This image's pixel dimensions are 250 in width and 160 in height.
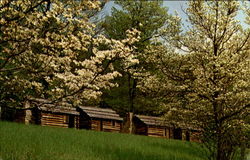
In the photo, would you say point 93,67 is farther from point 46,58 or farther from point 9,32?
point 9,32

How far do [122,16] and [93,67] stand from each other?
28.9 meters

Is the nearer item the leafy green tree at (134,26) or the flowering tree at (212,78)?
the flowering tree at (212,78)

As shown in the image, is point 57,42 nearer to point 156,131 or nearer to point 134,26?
point 156,131

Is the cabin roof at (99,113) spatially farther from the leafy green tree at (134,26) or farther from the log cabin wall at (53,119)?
the leafy green tree at (134,26)

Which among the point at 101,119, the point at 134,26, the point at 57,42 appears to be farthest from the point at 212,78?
the point at 134,26

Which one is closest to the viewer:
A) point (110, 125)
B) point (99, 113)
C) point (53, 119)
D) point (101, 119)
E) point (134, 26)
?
point (53, 119)

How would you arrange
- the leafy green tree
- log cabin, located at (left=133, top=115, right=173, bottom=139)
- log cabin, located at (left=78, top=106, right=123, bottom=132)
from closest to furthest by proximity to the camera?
log cabin, located at (left=78, top=106, right=123, bottom=132), log cabin, located at (left=133, top=115, right=173, bottom=139), the leafy green tree

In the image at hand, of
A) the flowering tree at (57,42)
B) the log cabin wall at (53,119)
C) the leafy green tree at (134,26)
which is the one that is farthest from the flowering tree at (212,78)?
the leafy green tree at (134,26)

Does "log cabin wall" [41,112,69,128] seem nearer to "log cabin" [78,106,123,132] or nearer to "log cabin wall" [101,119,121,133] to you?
"log cabin" [78,106,123,132]

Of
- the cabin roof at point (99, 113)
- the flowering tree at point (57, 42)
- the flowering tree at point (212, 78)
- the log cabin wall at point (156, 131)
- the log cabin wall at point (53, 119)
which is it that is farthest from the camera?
the log cabin wall at point (156, 131)

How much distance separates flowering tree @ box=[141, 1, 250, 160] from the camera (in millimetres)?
11422

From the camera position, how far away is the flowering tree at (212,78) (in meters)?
11.4

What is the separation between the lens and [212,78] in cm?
1214

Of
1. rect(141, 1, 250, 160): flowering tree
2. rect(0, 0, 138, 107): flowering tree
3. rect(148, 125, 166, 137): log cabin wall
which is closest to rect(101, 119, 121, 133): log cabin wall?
rect(148, 125, 166, 137): log cabin wall
